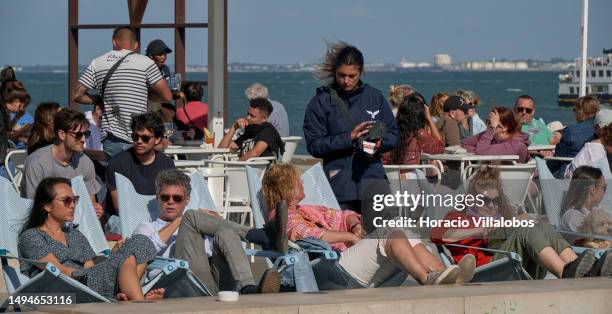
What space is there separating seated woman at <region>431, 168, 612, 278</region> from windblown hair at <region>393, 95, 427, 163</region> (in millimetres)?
3122

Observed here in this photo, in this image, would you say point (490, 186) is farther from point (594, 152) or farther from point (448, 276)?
point (594, 152)

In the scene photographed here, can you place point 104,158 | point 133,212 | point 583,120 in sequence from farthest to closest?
point 583,120 < point 104,158 < point 133,212

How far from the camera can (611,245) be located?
691 cm

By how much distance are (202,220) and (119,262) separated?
63 cm

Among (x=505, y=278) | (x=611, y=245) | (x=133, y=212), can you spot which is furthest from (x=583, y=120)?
(x=133, y=212)

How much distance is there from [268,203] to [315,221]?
0.26 m

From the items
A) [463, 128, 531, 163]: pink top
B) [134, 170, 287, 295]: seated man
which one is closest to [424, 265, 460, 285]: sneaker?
[134, 170, 287, 295]: seated man

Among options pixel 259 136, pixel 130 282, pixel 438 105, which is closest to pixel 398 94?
pixel 438 105

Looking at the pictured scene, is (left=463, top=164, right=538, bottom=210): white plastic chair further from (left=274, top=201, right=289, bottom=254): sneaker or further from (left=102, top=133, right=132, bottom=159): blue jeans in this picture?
(left=102, top=133, right=132, bottom=159): blue jeans

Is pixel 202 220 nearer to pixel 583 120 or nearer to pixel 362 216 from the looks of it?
pixel 362 216

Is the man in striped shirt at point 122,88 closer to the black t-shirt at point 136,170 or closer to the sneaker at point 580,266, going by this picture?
the black t-shirt at point 136,170

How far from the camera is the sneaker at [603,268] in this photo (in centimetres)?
631

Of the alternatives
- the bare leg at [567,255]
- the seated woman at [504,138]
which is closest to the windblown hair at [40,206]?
the bare leg at [567,255]

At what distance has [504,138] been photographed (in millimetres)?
10336
